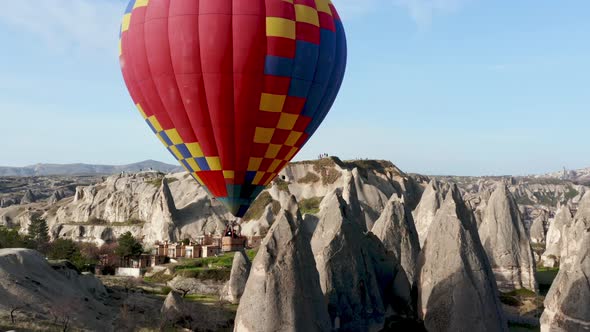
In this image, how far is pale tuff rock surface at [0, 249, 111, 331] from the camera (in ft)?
77.4

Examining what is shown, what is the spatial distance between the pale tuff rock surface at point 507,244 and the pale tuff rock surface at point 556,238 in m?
13.7

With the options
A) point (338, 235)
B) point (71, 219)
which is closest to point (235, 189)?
point (338, 235)

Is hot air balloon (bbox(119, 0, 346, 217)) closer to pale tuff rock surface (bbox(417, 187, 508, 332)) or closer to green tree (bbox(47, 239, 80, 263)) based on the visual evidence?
pale tuff rock surface (bbox(417, 187, 508, 332))

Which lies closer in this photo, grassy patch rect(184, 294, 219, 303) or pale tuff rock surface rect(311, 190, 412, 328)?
pale tuff rock surface rect(311, 190, 412, 328)

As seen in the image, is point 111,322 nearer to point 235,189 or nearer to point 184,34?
point 235,189

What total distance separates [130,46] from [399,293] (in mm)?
14140

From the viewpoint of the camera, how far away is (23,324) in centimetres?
2062

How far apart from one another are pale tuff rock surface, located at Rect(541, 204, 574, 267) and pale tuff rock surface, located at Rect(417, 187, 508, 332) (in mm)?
33604

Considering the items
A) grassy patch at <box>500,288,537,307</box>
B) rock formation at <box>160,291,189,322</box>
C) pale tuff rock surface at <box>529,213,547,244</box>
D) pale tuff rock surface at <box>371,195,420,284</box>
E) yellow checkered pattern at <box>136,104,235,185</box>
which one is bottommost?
grassy patch at <box>500,288,537,307</box>

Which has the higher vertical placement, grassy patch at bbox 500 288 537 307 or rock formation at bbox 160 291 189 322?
rock formation at bbox 160 291 189 322

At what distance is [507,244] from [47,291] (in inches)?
1043

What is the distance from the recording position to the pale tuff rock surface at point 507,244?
35.2 meters

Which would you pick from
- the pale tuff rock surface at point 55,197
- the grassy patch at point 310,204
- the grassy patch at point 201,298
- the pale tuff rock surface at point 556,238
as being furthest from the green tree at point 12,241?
the pale tuff rock surface at point 55,197

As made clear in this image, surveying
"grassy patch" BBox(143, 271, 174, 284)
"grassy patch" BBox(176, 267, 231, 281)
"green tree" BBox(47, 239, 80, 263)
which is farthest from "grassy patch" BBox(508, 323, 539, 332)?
"green tree" BBox(47, 239, 80, 263)
